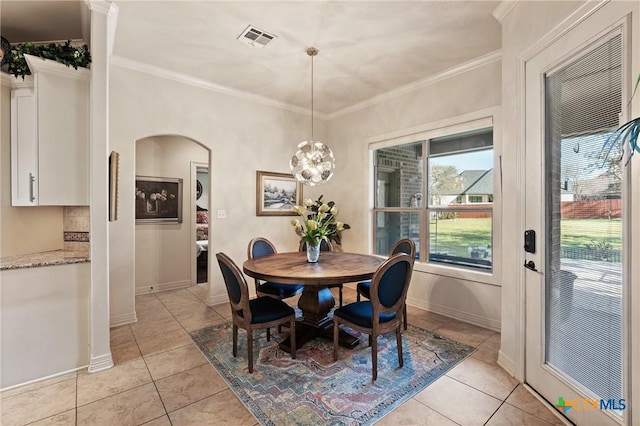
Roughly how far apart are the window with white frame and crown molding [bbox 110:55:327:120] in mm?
1715

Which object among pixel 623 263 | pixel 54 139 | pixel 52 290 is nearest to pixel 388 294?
pixel 623 263

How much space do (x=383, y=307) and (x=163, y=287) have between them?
155 inches

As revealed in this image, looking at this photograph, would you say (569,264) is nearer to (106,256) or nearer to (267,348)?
(267,348)

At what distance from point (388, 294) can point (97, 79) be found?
9.49 feet

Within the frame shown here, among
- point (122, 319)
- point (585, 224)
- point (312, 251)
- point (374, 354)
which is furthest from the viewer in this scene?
point (122, 319)

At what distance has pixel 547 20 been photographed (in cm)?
192

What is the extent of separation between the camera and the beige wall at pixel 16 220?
2.52 meters

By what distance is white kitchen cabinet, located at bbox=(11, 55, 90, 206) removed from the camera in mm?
2416

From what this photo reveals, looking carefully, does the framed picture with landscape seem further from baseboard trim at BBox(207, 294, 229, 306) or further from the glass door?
the glass door

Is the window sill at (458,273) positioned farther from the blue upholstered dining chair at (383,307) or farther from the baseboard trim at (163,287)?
the baseboard trim at (163,287)

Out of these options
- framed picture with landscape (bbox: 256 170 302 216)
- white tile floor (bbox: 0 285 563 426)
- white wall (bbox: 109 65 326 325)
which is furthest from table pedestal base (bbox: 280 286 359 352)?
framed picture with landscape (bbox: 256 170 302 216)

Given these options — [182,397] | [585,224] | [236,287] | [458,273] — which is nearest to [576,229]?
[585,224]

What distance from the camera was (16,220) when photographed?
2.59 metres

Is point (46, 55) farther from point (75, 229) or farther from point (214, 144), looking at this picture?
point (214, 144)
